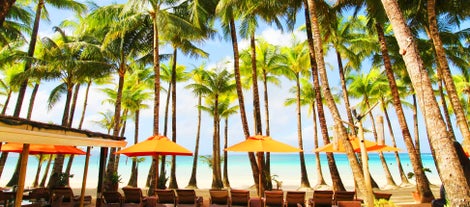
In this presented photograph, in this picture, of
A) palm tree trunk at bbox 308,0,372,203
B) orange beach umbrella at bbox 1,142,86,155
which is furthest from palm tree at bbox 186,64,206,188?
palm tree trunk at bbox 308,0,372,203

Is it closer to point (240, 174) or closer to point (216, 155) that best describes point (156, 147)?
point (216, 155)

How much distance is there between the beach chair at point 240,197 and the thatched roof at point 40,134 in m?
3.71

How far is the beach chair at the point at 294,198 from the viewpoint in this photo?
748 cm

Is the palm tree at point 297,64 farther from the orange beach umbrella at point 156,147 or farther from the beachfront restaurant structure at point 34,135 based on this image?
the beachfront restaurant structure at point 34,135

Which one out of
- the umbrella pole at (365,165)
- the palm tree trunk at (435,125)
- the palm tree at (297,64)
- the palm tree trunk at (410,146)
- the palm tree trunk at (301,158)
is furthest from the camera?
the palm tree at (297,64)

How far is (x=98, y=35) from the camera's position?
55.4 ft

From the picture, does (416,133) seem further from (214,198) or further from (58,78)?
(58,78)

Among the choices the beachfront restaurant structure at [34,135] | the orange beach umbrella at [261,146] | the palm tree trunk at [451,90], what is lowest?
the beachfront restaurant structure at [34,135]

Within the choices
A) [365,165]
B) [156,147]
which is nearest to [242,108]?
[156,147]

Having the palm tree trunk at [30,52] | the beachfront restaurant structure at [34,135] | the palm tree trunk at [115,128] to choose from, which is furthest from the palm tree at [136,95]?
the beachfront restaurant structure at [34,135]

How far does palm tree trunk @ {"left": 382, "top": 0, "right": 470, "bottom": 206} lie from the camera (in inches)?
173

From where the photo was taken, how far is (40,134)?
386cm

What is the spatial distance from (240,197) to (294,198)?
1.42 metres

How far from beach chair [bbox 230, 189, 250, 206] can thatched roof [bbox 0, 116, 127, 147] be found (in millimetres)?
3714
